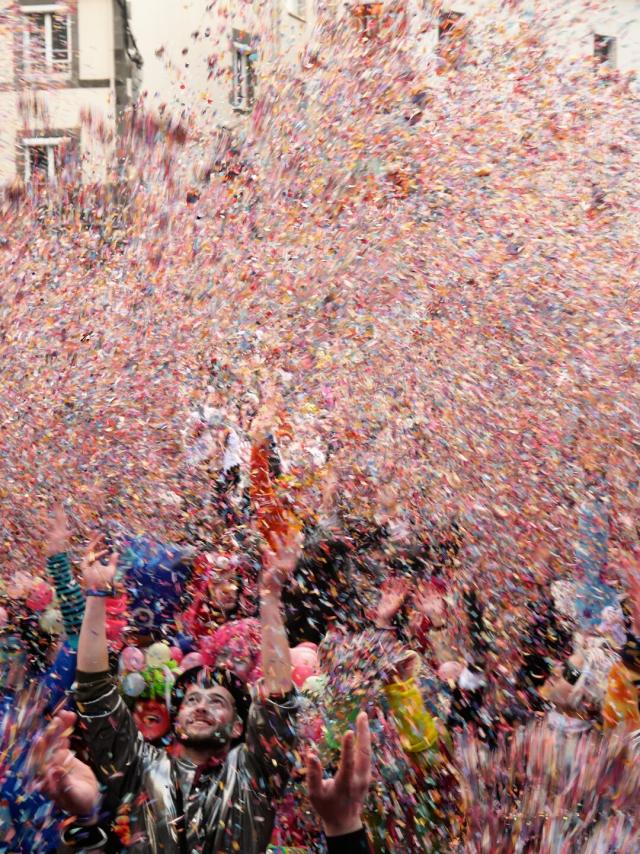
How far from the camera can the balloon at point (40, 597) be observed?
8.80 ft

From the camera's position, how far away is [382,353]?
332cm

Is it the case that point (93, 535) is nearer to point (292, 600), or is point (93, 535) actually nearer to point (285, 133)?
point (292, 600)

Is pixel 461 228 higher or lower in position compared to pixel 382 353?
higher

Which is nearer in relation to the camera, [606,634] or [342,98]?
[606,634]

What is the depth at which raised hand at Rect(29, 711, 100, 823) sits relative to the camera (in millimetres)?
1894

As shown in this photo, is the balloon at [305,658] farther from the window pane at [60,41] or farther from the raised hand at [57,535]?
the window pane at [60,41]

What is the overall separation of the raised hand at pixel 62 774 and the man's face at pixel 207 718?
0.84 ft

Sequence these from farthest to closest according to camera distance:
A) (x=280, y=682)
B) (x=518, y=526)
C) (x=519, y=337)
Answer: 1. (x=519, y=337)
2. (x=518, y=526)
3. (x=280, y=682)

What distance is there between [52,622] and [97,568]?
1.32 ft

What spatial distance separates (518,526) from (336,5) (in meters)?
2.19

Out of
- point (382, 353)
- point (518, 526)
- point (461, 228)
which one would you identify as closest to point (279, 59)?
point (461, 228)

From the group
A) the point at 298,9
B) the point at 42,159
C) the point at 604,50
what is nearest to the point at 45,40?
the point at 42,159

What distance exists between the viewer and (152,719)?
8.09ft

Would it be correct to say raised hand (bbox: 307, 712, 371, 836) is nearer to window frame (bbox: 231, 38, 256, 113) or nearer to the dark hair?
the dark hair
